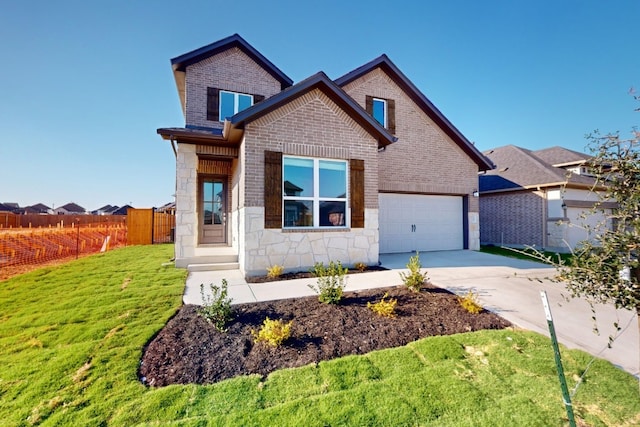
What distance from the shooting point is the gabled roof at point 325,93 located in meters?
6.65

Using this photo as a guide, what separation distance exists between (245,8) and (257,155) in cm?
557

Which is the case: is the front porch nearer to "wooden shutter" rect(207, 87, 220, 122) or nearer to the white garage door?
"wooden shutter" rect(207, 87, 220, 122)

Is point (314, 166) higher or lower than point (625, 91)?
higher

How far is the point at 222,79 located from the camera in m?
10.7

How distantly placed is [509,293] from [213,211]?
994 centimetres

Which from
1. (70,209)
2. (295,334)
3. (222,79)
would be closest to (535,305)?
(295,334)

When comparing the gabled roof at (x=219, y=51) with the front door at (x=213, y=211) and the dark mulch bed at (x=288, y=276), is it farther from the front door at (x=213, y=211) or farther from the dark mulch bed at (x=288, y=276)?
the dark mulch bed at (x=288, y=276)

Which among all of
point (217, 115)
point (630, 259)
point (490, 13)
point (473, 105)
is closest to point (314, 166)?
point (217, 115)

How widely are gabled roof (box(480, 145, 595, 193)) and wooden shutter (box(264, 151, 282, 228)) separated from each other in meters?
12.6

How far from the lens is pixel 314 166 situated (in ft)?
24.5

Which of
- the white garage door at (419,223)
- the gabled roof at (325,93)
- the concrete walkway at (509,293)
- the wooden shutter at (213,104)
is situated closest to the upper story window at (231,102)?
the wooden shutter at (213,104)

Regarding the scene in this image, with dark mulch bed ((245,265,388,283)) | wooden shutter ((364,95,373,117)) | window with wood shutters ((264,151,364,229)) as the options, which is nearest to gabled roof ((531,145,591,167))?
wooden shutter ((364,95,373,117))

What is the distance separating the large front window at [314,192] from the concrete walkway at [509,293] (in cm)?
171

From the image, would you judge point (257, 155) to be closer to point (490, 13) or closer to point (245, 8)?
point (245, 8)
